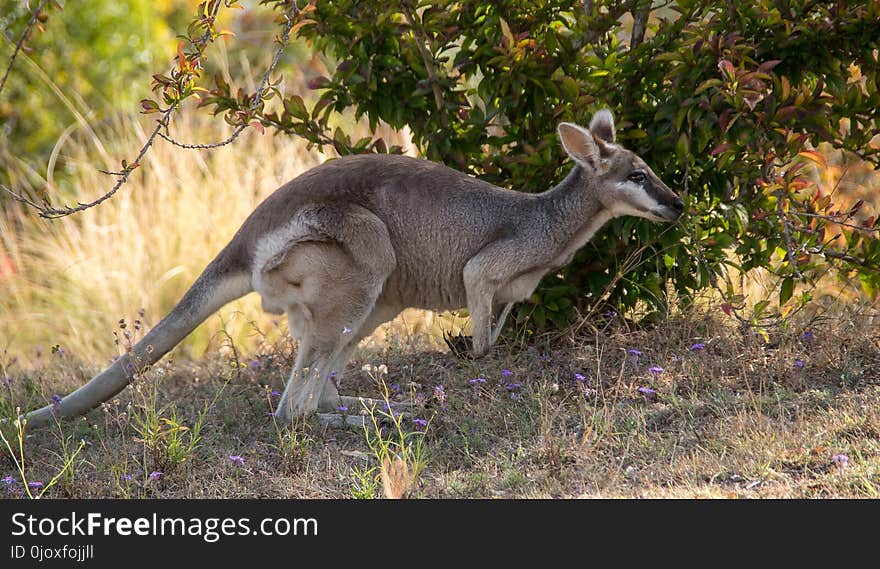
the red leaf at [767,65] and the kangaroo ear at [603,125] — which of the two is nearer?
the red leaf at [767,65]

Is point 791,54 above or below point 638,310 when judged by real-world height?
above

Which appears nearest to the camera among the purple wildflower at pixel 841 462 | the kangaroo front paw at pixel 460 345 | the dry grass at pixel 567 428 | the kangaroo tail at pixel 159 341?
the purple wildflower at pixel 841 462

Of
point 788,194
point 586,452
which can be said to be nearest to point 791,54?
point 788,194

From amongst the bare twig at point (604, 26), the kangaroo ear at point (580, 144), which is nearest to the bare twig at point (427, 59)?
the bare twig at point (604, 26)

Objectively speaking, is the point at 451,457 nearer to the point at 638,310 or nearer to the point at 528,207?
the point at 528,207

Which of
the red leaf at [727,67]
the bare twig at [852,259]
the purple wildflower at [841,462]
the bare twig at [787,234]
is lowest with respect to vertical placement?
the purple wildflower at [841,462]

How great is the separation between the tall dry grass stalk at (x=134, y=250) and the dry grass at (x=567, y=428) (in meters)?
1.47

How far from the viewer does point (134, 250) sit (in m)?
8.66

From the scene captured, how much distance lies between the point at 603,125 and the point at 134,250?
4324 millimetres

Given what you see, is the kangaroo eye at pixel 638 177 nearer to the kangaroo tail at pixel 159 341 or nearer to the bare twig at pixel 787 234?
the bare twig at pixel 787 234

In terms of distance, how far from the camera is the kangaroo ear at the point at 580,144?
5656 millimetres

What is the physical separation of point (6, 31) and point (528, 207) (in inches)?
233

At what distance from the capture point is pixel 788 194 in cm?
536

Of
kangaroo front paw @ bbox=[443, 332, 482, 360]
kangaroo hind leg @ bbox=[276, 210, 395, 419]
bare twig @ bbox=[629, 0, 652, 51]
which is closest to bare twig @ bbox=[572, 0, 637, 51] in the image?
bare twig @ bbox=[629, 0, 652, 51]
